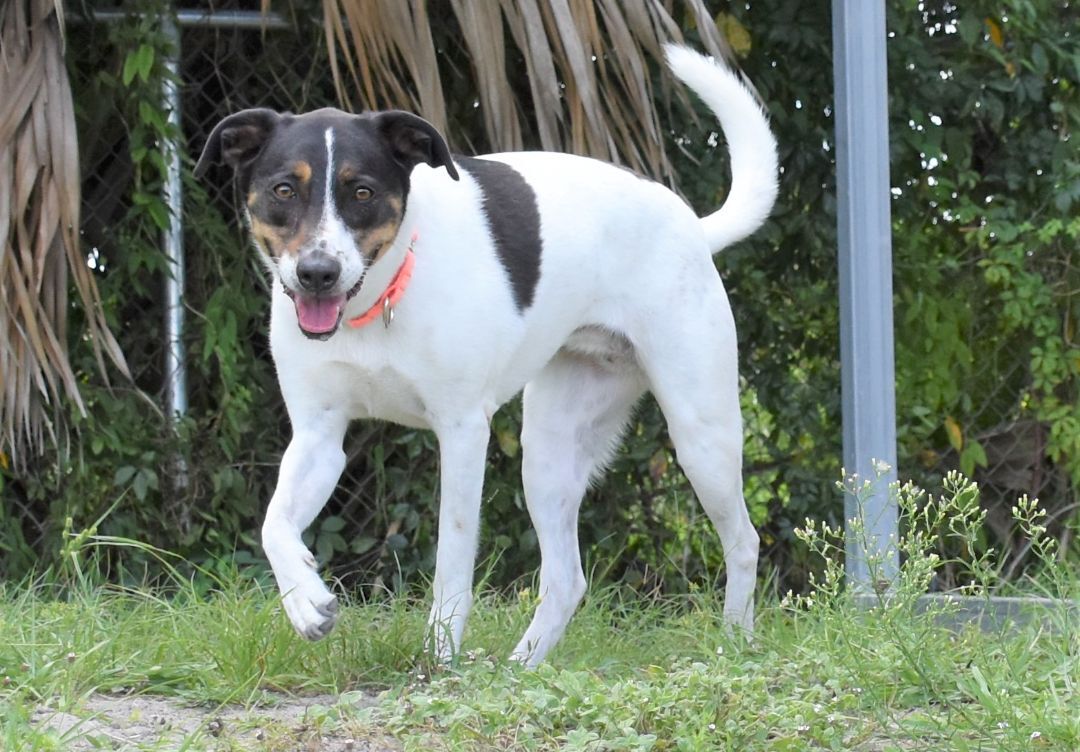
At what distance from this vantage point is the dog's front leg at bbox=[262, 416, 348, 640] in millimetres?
3086

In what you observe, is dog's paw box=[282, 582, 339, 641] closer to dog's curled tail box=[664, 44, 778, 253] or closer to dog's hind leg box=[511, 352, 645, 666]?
dog's hind leg box=[511, 352, 645, 666]

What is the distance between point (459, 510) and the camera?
3500 mm

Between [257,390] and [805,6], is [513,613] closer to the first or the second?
[257,390]

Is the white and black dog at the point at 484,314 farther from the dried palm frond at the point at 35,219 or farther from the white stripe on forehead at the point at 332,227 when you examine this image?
the dried palm frond at the point at 35,219

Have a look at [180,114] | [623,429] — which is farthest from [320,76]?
[623,429]

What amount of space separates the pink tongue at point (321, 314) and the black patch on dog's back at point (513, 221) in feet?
1.66

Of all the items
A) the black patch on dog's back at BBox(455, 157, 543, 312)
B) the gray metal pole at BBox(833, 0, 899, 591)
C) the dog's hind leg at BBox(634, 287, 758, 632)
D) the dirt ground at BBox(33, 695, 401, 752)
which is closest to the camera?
the dirt ground at BBox(33, 695, 401, 752)

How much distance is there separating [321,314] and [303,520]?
1.47ft

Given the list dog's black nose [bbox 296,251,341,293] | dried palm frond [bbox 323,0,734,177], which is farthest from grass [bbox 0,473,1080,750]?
dried palm frond [bbox 323,0,734,177]

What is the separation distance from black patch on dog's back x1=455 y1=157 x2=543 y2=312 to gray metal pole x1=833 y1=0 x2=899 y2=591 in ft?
2.78

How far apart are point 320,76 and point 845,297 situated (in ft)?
6.39

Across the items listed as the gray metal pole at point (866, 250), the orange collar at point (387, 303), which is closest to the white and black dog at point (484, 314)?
the orange collar at point (387, 303)

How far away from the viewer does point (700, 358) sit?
153 inches

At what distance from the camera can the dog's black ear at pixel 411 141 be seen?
3393mm
